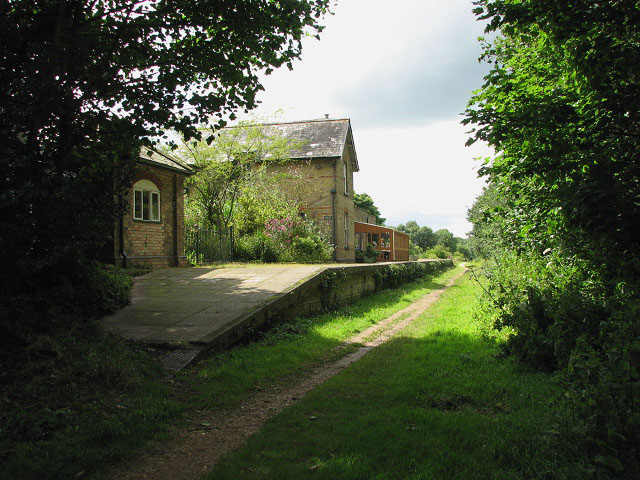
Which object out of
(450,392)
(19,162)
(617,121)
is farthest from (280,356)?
(617,121)

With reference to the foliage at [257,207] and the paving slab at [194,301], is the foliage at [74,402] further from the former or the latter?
the foliage at [257,207]

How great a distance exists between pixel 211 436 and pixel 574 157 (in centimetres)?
483

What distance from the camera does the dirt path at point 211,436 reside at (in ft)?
11.6

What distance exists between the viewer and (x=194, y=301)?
9.40 metres

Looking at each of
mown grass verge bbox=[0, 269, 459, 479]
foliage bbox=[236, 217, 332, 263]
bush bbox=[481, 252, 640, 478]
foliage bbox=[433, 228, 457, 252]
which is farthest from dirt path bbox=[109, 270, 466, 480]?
foliage bbox=[433, 228, 457, 252]

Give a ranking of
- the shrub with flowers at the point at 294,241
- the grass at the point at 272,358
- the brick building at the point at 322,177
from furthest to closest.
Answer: the brick building at the point at 322,177, the shrub with flowers at the point at 294,241, the grass at the point at 272,358

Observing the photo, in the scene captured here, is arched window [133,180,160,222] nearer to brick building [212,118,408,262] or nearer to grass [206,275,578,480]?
brick building [212,118,408,262]

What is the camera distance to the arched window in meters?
15.3

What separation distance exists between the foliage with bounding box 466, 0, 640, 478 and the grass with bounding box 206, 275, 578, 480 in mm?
439

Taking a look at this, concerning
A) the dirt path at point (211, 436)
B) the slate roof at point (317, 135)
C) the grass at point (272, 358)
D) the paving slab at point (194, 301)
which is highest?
the slate roof at point (317, 135)

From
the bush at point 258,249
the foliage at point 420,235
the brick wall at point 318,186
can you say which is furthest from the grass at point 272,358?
the foliage at point 420,235

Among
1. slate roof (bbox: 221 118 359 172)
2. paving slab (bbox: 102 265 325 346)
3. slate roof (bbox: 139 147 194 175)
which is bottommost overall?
paving slab (bbox: 102 265 325 346)

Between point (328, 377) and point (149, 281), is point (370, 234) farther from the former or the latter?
point (328, 377)

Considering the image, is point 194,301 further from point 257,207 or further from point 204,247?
point 257,207
